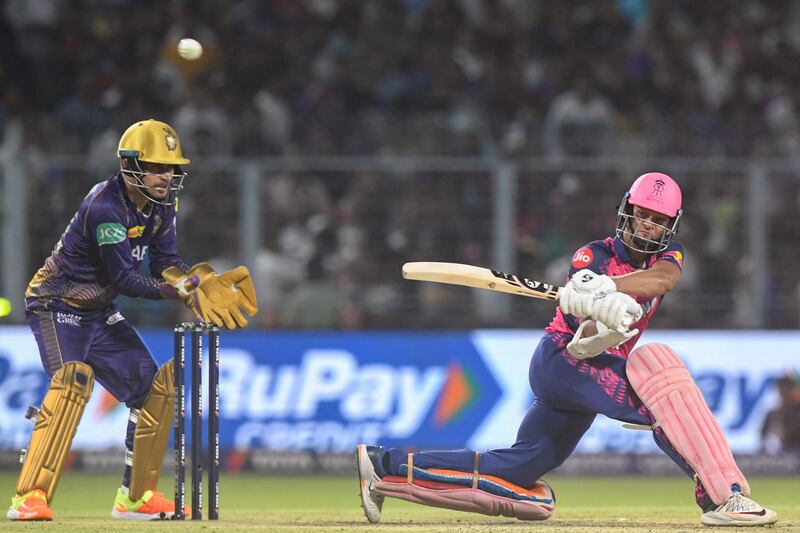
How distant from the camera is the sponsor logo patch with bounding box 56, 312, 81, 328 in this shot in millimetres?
8070

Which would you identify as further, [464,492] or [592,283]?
[464,492]

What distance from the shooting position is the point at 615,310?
6.92 m

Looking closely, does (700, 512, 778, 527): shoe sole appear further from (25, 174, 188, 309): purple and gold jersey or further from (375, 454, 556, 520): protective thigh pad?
(25, 174, 188, 309): purple and gold jersey

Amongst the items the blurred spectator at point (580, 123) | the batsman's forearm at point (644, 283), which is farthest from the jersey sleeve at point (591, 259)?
Result: the blurred spectator at point (580, 123)

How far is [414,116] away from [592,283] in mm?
7710

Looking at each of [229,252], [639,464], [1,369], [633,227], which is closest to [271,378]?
[229,252]

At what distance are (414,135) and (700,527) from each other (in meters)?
6.83

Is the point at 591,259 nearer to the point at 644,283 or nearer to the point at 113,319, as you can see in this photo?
the point at 644,283

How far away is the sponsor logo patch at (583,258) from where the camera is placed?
7.34 metres

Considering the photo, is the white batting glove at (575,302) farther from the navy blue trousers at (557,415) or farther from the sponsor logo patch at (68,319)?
the sponsor logo patch at (68,319)

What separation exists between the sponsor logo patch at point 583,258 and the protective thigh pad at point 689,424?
1.93ft

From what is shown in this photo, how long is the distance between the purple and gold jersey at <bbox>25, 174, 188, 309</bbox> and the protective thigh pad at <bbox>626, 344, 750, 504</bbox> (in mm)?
2648

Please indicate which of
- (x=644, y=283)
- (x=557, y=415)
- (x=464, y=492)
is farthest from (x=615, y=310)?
(x=464, y=492)

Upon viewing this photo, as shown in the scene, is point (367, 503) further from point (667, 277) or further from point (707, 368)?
point (707, 368)
